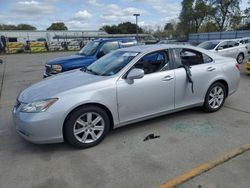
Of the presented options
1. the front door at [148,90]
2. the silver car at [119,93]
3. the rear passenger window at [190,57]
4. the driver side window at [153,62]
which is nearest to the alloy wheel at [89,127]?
the silver car at [119,93]

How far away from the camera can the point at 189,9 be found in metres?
52.6

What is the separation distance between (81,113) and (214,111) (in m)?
2.98

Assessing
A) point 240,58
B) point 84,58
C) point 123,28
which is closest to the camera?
point 84,58

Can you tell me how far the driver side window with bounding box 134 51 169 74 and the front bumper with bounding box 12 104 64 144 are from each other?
165cm

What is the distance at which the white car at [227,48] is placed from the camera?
12280mm

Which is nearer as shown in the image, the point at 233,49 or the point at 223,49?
the point at 223,49

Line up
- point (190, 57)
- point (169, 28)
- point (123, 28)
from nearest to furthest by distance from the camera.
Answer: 1. point (190, 57)
2. point (169, 28)
3. point (123, 28)

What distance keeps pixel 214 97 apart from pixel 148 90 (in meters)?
1.76

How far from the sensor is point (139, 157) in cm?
321

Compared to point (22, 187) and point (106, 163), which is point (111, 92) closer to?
point (106, 163)

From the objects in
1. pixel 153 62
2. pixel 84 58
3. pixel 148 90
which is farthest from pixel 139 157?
pixel 84 58

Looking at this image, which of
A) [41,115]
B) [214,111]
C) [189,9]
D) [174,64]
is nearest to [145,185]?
[41,115]

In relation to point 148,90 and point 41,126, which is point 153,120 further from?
point 41,126

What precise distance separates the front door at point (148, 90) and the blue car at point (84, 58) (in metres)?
3.40
